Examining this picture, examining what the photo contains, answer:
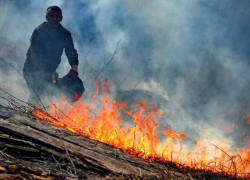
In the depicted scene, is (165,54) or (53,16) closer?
(53,16)

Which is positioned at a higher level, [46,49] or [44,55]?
[46,49]

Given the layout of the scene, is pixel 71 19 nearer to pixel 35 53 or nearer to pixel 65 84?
pixel 35 53

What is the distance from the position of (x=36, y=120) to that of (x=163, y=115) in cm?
487

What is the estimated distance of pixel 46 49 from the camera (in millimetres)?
5723

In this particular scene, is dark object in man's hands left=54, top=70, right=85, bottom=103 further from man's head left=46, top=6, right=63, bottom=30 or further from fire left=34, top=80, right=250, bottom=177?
man's head left=46, top=6, right=63, bottom=30

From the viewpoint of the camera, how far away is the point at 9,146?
2.51 metres

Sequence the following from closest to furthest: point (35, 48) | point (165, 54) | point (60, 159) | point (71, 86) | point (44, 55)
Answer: point (60, 159) → point (71, 86) → point (35, 48) → point (44, 55) → point (165, 54)

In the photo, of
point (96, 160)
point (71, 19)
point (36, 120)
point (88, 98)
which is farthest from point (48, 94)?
point (71, 19)

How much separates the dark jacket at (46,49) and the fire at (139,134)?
935 mm

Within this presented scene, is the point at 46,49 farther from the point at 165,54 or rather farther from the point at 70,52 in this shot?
the point at 165,54

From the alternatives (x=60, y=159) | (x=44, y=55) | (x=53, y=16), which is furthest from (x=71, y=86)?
(x=60, y=159)

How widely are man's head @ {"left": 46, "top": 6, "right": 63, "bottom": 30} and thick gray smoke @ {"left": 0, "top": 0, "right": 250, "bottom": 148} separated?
3.53 m

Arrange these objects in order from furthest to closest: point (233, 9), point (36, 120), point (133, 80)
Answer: point (133, 80)
point (233, 9)
point (36, 120)

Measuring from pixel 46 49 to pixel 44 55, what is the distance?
5.7 inches
